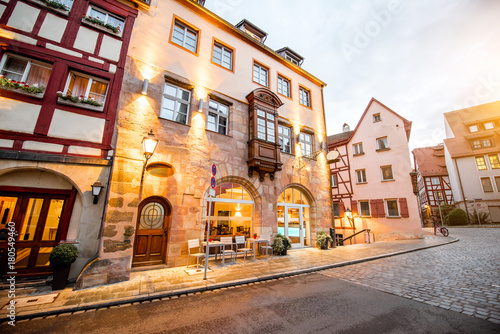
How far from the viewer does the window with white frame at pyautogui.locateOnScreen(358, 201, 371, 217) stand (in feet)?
60.0

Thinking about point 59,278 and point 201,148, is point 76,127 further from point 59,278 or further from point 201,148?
point 59,278

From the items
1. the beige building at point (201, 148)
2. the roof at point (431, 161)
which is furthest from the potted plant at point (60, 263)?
the roof at point (431, 161)

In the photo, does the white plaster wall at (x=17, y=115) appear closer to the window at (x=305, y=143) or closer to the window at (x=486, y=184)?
the window at (x=305, y=143)

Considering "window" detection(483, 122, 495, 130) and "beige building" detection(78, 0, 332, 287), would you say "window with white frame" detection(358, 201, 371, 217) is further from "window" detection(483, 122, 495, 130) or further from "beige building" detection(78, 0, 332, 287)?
"window" detection(483, 122, 495, 130)

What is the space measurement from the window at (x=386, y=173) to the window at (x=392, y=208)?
6.28ft

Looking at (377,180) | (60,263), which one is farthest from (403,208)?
(60,263)

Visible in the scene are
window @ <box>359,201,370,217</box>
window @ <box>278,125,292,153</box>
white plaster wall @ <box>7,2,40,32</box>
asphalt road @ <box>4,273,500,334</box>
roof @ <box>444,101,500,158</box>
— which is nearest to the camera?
asphalt road @ <box>4,273,500,334</box>

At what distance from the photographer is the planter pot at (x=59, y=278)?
4930 millimetres

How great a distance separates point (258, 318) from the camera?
11.8 feet

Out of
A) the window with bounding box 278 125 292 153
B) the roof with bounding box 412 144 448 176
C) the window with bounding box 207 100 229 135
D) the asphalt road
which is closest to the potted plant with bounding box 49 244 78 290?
the asphalt road

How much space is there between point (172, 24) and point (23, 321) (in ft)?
34.0

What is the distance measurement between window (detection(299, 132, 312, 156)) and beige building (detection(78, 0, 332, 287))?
0.09 metres

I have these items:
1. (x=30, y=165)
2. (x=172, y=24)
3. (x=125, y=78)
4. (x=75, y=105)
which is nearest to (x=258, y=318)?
(x=30, y=165)

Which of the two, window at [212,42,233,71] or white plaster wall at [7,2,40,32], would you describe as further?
window at [212,42,233,71]
